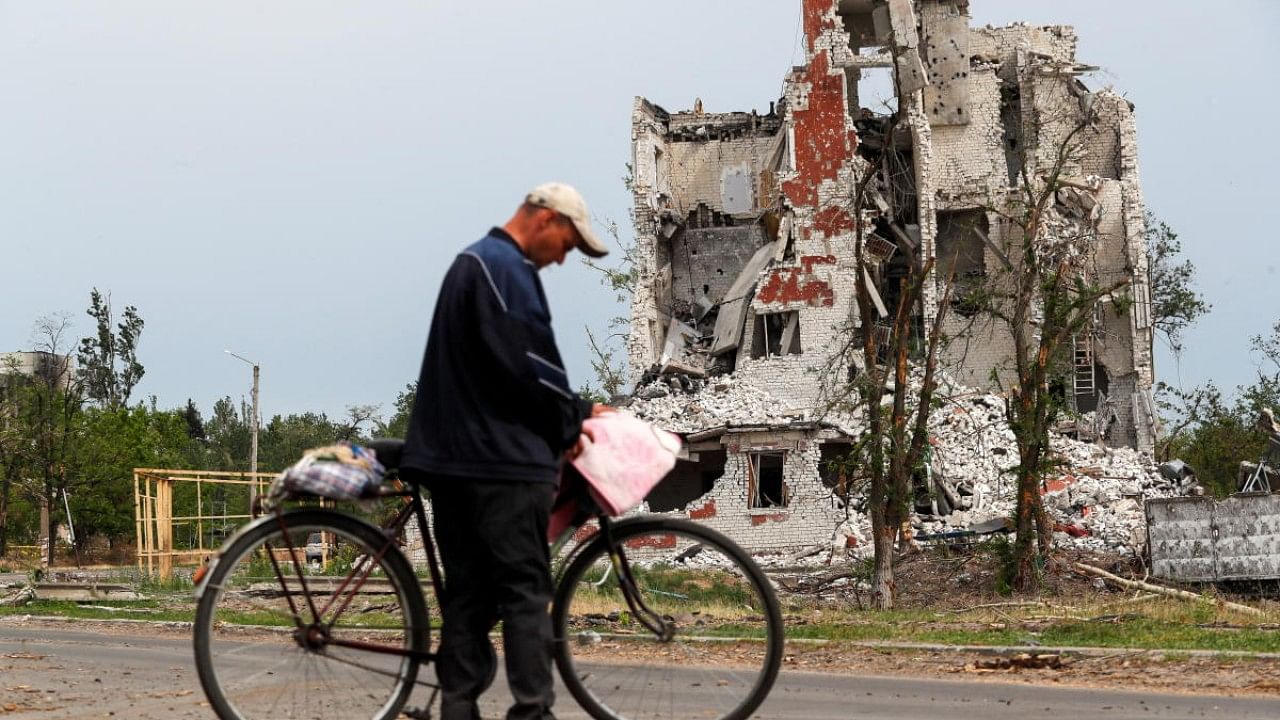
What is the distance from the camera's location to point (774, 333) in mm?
46719

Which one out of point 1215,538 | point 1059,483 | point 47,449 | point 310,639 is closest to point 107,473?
point 47,449

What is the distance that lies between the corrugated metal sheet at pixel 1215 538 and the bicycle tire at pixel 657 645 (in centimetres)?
1722

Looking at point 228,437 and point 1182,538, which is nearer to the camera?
point 1182,538

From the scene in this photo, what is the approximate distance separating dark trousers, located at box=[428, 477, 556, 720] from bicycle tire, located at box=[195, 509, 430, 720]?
0.66ft

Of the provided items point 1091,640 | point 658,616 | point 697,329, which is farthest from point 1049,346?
point 697,329

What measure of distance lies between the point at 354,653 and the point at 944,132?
152 ft

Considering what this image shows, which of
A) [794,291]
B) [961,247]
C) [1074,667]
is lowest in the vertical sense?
[1074,667]

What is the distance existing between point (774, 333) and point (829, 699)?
128ft

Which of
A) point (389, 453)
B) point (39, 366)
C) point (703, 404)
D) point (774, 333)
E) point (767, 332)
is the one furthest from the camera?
point (39, 366)

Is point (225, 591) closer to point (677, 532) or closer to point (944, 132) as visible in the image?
point (677, 532)

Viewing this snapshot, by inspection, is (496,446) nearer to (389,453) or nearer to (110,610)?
(389,453)

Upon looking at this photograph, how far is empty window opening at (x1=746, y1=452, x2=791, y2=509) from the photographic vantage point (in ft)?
128

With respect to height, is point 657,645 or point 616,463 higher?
point 616,463

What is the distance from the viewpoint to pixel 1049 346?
21.2 metres
